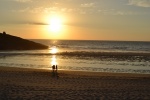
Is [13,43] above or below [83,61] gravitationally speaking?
above

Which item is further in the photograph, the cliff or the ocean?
the cliff

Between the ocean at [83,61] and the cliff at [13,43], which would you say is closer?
the ocean at [83,61]

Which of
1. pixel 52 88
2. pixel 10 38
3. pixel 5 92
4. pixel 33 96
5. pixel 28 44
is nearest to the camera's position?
pixel 33 96

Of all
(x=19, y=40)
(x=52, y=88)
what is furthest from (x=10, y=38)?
(x=52, y=88)

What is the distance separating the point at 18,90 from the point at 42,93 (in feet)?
4.98

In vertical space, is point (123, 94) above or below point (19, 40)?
below

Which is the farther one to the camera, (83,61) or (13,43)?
(13,43)

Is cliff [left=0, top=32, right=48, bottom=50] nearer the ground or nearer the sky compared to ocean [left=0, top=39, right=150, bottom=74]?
nearer the sky

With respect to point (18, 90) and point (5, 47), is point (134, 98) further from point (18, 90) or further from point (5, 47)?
point (5, 47)

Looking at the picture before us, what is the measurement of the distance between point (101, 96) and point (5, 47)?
5782cm

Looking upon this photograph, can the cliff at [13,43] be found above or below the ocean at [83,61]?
above

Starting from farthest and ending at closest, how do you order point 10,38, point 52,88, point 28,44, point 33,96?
1. point 28,44
2. point 10,38
3. point 52,88
4. point 33,96

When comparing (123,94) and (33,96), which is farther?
(123,94)

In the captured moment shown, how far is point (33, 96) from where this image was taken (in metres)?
14.0
